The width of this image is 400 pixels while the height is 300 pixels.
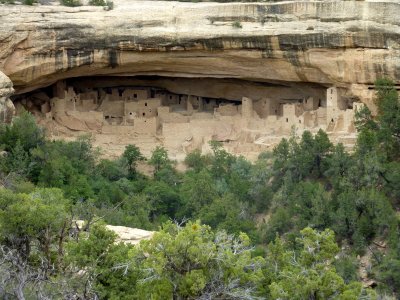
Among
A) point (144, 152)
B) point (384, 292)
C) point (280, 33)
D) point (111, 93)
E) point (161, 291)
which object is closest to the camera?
point (161, 291)

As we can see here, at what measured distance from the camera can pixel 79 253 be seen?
1239 cm

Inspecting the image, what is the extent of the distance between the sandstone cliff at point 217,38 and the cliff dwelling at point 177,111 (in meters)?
1.27

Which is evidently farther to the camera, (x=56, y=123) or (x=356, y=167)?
(x=56, y=123)

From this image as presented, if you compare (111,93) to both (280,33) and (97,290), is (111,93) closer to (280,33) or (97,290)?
(280,33)

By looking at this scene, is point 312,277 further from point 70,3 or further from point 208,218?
point 70,3

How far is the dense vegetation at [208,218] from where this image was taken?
12.0m

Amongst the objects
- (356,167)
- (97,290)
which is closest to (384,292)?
(356,167)

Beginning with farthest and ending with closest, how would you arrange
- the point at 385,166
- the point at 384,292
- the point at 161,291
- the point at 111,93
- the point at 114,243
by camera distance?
the point at 111,93 → the point at 385,166 → the point at 384,292 → the point at 114,243 → the point at 161,291

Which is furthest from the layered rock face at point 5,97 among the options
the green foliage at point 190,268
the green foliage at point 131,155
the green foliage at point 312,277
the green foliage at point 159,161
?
the green foliage at point 190,268

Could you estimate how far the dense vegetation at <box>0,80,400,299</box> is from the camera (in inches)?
474

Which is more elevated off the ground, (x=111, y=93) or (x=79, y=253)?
(x=79, y=253)

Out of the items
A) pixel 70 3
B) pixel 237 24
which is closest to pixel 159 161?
pixel 237 24

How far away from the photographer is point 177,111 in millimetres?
25578

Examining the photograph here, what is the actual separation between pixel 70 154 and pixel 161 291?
11.5 metres
